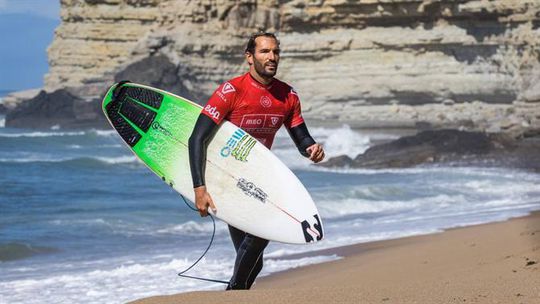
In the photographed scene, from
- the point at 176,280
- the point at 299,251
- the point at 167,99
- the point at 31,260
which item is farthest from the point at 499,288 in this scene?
the point at 31,260

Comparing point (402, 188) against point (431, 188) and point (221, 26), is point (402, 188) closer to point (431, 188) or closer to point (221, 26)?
point (431, 188)

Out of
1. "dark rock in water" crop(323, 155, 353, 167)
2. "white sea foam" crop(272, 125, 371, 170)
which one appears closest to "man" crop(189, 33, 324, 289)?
"dark rock in water" crop(323, 155, 353, 167)

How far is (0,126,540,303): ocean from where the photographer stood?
8258 millimetres

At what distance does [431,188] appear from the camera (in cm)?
1664

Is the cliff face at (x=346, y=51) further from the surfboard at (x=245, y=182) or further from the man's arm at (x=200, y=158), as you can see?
the man's arm at (x=200, y=158)

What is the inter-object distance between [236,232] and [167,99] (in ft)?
2.46

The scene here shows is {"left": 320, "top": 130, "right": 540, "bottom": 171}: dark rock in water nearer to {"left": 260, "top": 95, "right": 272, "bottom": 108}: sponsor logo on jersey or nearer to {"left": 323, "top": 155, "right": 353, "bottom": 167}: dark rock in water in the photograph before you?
{"left": 323, "top": 155, "right": 353, "bottom": 167}: dark rock in water

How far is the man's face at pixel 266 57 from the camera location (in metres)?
4.69

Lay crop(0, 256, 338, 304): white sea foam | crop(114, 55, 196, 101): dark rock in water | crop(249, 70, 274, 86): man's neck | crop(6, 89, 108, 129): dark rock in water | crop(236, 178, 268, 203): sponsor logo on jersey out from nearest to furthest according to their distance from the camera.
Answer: crop(249, 70, 274, 86): man's neck, crop(236, 178, 268, 203): sponsor logo on jersey, crop(0, 256, 338, 304): white sea foam, crop(114, 55, 196, 101): dark rock in water, crop(6, 89, 108, 129): dark rock in water

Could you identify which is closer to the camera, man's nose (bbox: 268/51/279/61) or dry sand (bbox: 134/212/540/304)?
dry sand (bbox: 134/212/540/304)

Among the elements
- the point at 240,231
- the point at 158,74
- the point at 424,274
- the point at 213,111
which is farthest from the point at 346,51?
the point at 213,111

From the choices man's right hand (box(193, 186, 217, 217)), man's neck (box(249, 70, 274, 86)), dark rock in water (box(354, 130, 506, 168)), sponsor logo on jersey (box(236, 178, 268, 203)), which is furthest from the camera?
dark rock in water (box(354, 130, 506, 168))

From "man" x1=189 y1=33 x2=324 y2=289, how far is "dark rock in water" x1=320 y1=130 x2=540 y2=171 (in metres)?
15.8

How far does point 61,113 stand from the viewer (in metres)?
45.7
